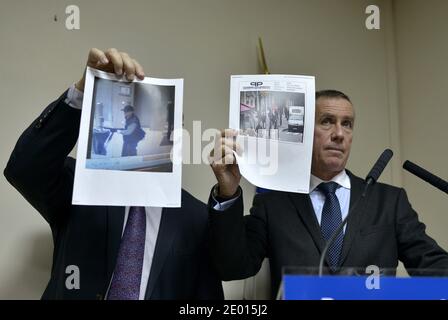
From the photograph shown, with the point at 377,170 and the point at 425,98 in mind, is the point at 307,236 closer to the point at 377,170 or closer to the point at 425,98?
the point at 377,170

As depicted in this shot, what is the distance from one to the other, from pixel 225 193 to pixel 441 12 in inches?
43.6

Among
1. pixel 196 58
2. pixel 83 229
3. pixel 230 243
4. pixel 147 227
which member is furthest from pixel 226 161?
pixel 196 58

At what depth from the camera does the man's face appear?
1.16 m

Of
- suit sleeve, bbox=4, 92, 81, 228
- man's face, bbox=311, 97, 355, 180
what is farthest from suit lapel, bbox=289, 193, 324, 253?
suit sleeve, bbox=4, 92, 81, 228

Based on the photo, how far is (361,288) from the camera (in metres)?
A: 0.52

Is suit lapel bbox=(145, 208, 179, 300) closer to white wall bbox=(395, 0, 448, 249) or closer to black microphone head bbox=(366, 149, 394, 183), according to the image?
black microphone head bbox=(366, 149, 394, 183)

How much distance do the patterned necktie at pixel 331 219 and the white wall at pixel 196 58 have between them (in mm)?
395

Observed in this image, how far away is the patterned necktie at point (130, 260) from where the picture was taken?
0.97 metres

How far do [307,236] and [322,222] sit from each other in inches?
2.4

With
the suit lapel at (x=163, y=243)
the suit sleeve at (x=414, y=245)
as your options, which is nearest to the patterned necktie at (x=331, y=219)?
the suit sleeve at (x=414, y=245)

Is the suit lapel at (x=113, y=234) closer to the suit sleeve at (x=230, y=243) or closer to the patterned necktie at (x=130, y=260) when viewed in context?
the patterned necktie at (x=130, y=260)

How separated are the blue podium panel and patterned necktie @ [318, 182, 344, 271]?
464 mm
